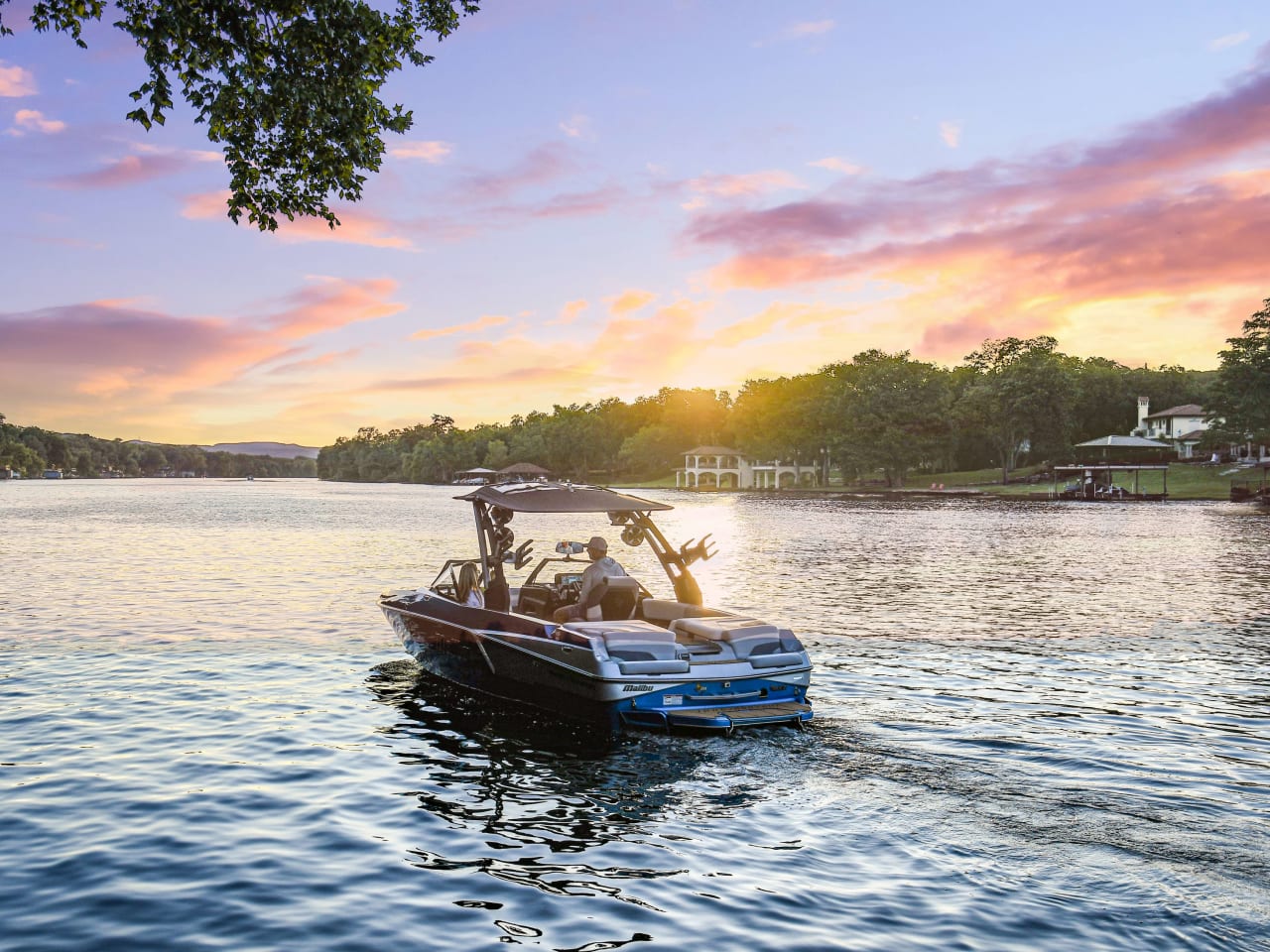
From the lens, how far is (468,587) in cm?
1697

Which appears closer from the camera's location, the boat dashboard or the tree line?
the boat dashboard

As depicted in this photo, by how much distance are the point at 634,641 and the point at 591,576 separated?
269cm

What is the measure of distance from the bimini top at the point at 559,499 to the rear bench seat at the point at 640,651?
300cm

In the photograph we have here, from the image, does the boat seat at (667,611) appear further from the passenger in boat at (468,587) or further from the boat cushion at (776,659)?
the passenger in boat at (468,587)

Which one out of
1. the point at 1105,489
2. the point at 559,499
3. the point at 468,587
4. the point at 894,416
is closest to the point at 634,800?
the point at 559,499

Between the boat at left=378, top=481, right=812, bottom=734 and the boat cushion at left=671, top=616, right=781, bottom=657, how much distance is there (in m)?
0.01

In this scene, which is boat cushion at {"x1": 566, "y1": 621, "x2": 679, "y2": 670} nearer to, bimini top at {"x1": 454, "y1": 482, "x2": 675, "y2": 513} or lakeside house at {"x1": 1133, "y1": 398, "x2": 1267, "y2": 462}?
bimini top at {"x1": 454, "y1": 482, "x2": 675, "y2": 513}

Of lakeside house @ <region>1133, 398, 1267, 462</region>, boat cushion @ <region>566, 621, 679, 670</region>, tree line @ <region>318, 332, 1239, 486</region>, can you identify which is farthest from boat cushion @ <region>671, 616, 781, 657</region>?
lakeside house @ <region>1133, 398, 1267, 462</region>

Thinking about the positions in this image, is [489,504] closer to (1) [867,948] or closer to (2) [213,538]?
(1) [867,948]

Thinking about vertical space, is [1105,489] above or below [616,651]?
above

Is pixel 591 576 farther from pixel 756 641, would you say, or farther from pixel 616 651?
pixel 756 641

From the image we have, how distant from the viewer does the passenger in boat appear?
54.9ft

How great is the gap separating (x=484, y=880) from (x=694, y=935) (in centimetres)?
193

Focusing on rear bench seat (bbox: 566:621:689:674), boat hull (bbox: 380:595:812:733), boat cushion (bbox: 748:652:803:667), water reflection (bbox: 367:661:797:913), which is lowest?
water reflection (bbox: 367:661:797:913)
